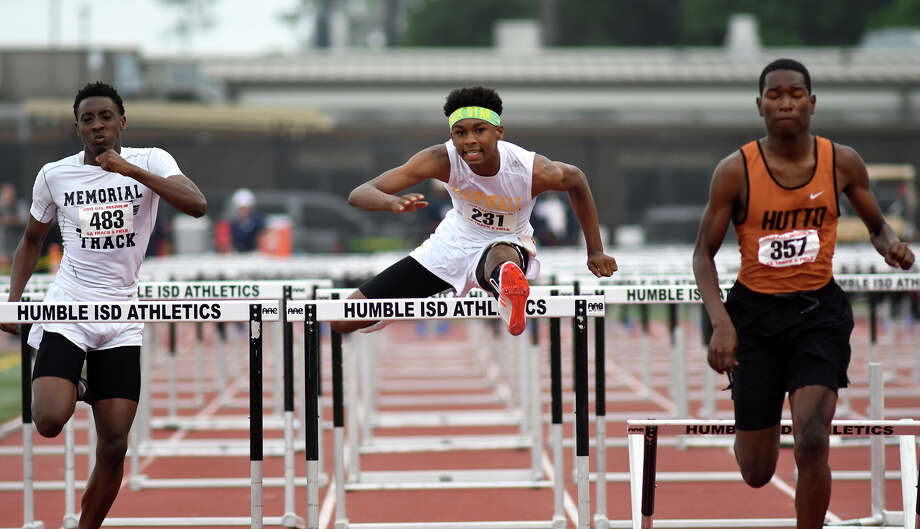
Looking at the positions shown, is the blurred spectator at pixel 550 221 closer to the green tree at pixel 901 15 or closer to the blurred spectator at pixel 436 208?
the blurred spectator at pixel 436 208

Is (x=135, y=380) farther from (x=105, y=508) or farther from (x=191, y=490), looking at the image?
(x=191, y=490)

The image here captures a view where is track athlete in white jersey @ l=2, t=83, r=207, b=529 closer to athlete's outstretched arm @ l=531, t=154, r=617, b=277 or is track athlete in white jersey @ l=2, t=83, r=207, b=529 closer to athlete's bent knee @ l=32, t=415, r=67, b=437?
athlete's bent knee @ l=32, t=415, r=67, b=437

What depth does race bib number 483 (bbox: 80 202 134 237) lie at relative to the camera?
5473 mm

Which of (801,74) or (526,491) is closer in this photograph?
(801,74)

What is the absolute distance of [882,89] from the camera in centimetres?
3306

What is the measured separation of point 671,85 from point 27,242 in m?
29.3

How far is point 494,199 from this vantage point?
584 centimetres

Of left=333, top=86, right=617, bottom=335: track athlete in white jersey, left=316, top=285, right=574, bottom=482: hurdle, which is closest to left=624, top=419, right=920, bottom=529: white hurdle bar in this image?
left=333, top=86, right=617, bottom=335: track athlete in white jersey

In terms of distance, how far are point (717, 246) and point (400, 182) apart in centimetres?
155

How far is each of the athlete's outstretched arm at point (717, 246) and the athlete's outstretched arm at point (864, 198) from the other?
424 mm

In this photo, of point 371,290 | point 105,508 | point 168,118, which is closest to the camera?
point 105,508

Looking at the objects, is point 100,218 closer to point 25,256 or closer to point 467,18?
point 25,256

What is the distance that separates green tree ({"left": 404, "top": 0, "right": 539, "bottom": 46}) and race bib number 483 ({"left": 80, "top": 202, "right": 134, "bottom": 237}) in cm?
4999

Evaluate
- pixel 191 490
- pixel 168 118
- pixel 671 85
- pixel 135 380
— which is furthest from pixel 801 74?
pixel 671 85
